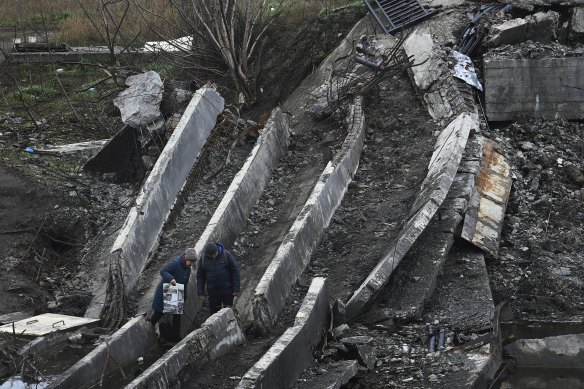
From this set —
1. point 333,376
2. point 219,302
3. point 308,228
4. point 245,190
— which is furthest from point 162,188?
point 333,376

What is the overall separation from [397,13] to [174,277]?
28.6 ft

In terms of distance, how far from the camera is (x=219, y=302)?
413 inches

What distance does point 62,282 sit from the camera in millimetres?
12367

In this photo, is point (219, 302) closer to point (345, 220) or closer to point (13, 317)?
point (13, 317)

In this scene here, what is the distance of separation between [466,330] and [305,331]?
192 centimetres

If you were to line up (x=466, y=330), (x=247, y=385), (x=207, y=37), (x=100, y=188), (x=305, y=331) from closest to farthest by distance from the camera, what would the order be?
(x=247, y=385), (x=305, y=331), (x=466, y=330), (x=100, y=188), (x=207, y=37)

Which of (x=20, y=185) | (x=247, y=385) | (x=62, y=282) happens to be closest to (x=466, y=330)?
(x=247, y=385)

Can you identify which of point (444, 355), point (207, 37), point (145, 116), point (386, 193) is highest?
point (207, 37)

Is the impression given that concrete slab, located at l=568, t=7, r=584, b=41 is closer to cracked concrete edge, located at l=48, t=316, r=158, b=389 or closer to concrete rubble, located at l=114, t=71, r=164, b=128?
concrete rubble, located at l=114, t=71, r=164, b=128

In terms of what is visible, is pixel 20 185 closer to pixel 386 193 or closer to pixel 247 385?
pixel 386 193

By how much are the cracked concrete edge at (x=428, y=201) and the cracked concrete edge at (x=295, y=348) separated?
542mm

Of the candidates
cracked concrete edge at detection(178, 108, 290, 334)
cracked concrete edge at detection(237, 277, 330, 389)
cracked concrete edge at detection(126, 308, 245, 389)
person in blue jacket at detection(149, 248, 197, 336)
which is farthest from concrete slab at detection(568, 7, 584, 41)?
cracked concrete edge at detection(126, 308, 245, 389)

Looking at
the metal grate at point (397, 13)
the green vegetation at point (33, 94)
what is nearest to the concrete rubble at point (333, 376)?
the metal grate at point (397, 13)

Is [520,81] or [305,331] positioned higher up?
[520,81]
